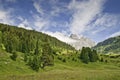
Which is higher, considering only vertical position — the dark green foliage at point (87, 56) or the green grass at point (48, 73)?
the dark green foliage at point (87, 56)

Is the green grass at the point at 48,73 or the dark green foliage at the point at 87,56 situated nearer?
the green grass at the point at 48,73

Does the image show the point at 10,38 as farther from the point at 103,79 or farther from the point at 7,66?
the point at 103,79

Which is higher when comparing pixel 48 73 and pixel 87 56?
pixel 87 56

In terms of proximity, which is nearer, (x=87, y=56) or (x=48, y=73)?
(x=48, y=73)

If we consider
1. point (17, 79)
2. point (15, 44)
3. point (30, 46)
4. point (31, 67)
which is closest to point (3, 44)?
point (15, 44)

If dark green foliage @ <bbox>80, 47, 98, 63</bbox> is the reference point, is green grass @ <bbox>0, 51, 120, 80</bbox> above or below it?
below

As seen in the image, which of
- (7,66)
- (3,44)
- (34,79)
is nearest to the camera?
(34,79)

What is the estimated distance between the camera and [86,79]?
161ft

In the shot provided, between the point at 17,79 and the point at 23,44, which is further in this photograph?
the point at 23,44

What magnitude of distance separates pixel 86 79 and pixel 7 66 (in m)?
46.4

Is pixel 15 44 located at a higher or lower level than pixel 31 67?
higher

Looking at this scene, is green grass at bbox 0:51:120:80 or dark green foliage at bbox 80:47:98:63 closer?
green grass at bbox 0:51:120:80

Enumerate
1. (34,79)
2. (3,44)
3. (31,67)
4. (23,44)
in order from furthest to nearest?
(23,44)
(3,44)
(31,67)
(34,79)

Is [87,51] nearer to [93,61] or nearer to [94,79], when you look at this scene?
[93,61]
